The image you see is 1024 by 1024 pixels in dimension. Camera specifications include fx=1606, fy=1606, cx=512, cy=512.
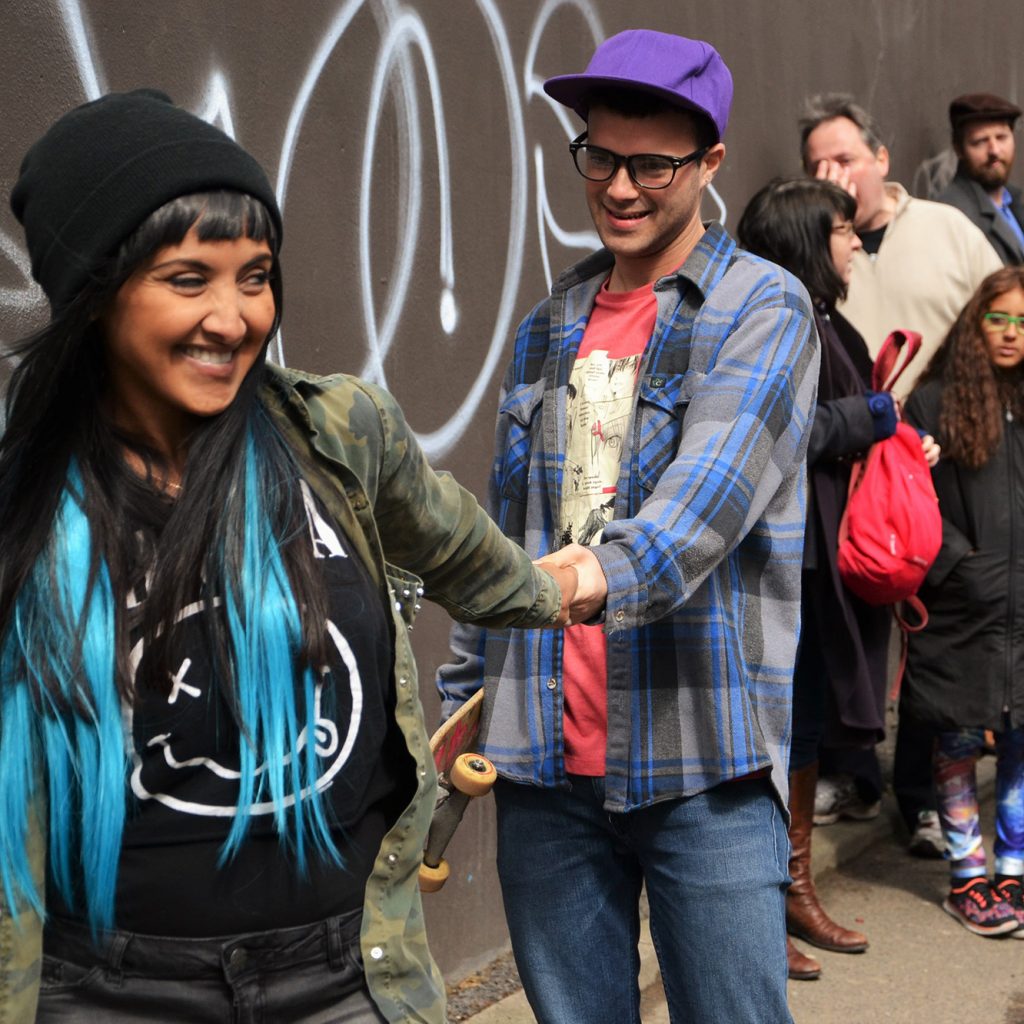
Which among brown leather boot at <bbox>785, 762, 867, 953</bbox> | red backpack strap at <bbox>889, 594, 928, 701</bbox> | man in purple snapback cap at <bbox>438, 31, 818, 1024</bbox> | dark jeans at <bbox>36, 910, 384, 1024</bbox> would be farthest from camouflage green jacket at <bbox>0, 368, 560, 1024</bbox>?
red backpack strap at <bbox>889, 594, 928, 701</bbox>

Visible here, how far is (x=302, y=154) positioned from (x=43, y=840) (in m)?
2.24

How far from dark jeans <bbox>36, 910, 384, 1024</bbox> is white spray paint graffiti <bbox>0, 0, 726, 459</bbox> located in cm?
189

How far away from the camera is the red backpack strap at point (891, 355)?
4.46 m

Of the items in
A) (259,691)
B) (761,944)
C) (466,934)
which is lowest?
(466,934)

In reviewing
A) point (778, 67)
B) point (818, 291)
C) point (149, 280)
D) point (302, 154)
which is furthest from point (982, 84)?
point (149, 280)

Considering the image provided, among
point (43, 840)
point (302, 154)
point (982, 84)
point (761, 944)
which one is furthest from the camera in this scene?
point (982, 84)

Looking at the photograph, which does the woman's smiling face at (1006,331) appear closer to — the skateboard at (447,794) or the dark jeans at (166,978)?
the skateboard at (447,794)

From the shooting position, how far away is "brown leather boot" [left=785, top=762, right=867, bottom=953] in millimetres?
4578

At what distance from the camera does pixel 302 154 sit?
3.66m

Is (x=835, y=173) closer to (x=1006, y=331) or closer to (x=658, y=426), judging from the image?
(x=1006, y=331)

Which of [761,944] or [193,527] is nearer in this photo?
[193,527]

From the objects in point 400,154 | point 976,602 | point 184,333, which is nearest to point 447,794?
point 184,333

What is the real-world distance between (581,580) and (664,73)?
88 cm

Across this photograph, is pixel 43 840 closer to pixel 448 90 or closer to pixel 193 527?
pixel 193 527
